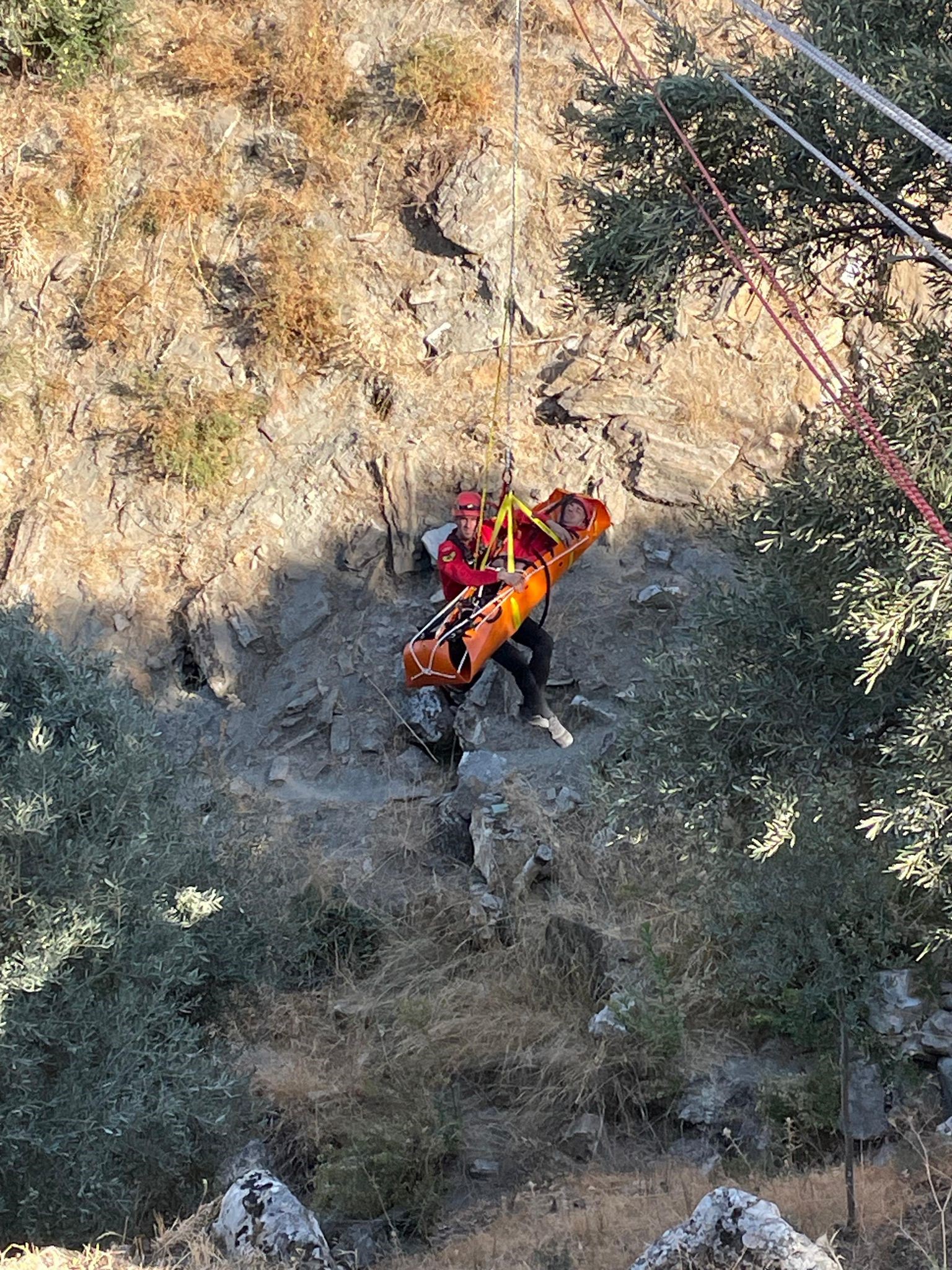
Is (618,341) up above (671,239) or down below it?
below

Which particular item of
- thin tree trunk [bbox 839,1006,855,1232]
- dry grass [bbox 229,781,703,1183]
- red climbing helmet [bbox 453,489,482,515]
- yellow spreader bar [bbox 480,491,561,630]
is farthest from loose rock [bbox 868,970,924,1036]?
red climbing helmet [bbox 453,489,482,515]

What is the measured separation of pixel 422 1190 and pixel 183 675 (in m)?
7.29

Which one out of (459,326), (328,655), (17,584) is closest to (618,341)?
(459,326)

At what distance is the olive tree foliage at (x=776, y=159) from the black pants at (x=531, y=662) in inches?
231

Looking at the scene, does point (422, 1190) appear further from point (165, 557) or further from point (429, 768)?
point (165, 557)

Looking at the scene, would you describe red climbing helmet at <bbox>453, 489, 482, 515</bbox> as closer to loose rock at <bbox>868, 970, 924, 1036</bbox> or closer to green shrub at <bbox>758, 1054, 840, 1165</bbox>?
loose rock at <bbox>868, 970, 924, 1036</bbox>

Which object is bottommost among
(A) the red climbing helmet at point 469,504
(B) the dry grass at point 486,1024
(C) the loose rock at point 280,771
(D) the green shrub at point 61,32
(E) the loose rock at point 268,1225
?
(C) the loose rock at point 280,771

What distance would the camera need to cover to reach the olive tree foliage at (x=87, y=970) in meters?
6.02

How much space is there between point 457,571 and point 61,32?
9.98 meters

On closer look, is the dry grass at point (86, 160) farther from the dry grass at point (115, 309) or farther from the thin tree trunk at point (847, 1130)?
the thin tree trunk at point (847, 1130)

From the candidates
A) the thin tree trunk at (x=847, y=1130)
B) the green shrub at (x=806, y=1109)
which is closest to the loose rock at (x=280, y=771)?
the green shrub at (x=806, y=1109)

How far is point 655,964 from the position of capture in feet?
26.4

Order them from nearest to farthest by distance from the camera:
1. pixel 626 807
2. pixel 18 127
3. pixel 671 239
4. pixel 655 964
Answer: pixel 671 239 → pixel 626 807 → pixel 655 964 → pixel 18 127

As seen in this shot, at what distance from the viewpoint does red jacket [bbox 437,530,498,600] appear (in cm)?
1091
